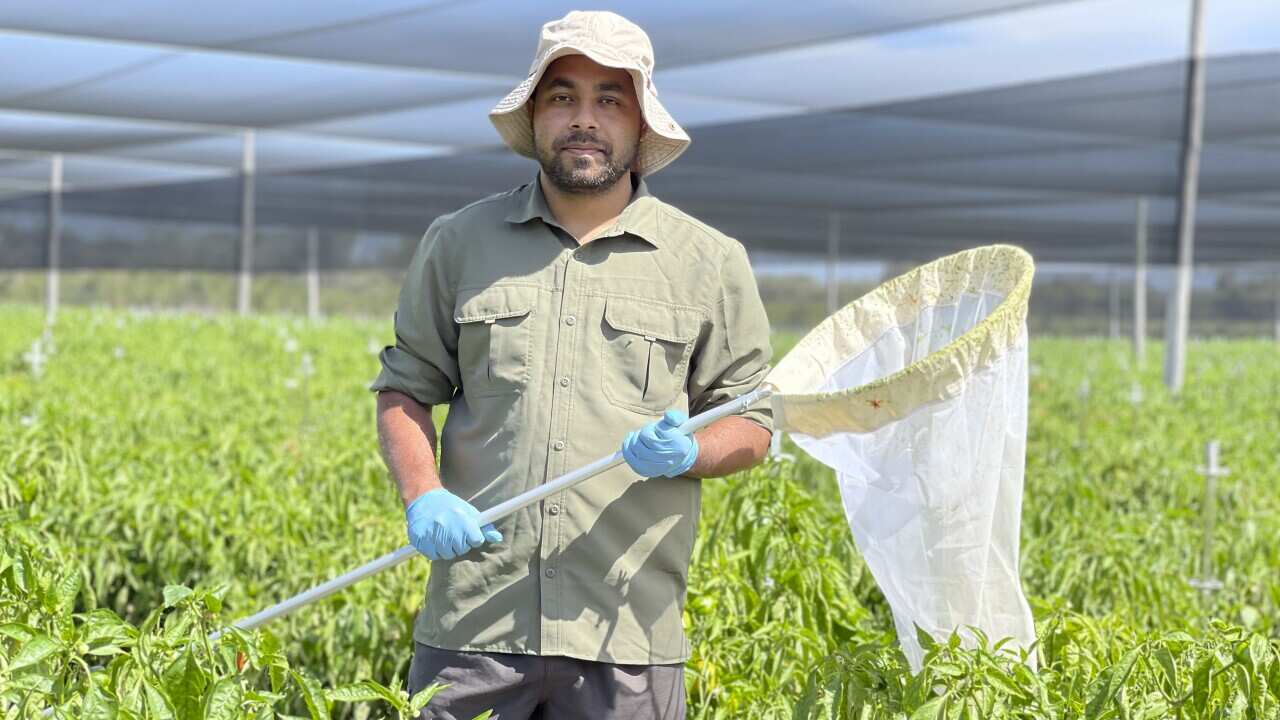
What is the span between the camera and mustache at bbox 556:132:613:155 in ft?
6.97

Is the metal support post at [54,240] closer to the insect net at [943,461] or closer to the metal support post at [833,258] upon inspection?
the metal support post at [833,258]

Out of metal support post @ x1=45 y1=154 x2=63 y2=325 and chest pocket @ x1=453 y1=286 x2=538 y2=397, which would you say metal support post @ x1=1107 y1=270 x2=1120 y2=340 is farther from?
metal support post @ x1=45 y1=154 x2=63 y2=325

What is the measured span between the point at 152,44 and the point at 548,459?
725 centimetres

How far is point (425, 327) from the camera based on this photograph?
220 cm

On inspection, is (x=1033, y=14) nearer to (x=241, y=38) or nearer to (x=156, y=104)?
(x=241, y=38)

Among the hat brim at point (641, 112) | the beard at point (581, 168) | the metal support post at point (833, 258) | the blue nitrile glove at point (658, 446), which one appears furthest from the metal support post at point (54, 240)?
the blue nitrile glove at point (658, 446)

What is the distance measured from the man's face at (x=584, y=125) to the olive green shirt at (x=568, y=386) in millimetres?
75

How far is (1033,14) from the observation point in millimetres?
7742

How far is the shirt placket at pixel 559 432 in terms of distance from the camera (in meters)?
2.09

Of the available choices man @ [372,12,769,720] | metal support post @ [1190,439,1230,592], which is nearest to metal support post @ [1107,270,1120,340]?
metal support post @ [1190,439,1230,592]

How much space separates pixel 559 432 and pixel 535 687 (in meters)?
0.37

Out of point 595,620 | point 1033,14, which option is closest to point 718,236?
point 595,620

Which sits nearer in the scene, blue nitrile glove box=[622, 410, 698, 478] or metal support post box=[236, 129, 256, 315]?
blue nitrile glove box=[622, 410, 698, 478]

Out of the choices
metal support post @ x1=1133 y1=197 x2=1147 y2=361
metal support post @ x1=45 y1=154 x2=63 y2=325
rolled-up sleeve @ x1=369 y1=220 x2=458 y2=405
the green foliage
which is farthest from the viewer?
metal support post @ x1=45 y1=154 x2=63 y2=325
